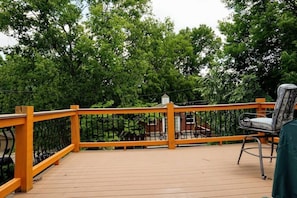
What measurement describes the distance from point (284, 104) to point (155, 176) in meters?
1.66

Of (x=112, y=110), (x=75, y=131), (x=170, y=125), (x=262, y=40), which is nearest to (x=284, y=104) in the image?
(x=170, y=125)

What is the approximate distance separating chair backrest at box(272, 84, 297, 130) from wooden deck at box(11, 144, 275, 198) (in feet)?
2.15

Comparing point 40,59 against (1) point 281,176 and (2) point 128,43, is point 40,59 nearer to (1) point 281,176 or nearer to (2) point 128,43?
(2) point 128,43

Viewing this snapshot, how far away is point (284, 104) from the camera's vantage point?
278cm

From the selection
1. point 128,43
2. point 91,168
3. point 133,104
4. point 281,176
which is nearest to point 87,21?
point 128,43

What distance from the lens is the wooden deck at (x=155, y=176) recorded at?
2.46m

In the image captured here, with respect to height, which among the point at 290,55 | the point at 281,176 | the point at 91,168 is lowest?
the point at 91,168

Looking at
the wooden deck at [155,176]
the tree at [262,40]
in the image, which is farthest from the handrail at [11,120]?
the tree at [262,40]

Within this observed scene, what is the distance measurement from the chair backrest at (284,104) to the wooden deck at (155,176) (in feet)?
2.15

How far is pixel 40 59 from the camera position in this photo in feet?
34.9

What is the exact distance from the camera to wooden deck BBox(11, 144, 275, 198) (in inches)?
96.9

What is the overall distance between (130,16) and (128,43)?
161 centimetres

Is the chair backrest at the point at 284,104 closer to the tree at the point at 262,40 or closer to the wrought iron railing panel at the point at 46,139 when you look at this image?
the wrought iron railing panel at the point at 46,139

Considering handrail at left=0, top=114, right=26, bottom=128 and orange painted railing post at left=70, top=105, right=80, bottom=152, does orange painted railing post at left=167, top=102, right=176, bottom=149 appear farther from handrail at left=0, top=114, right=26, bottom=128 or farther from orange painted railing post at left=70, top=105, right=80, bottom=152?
handrail at left=0, top=114, right=26, bottom=128
